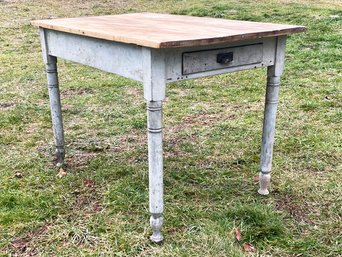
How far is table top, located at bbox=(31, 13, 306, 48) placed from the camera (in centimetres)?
212

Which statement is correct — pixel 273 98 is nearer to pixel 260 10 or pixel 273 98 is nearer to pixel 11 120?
pixel 11 120

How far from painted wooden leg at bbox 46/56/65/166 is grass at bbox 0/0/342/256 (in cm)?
14

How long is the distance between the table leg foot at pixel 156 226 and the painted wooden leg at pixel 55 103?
4.05 ft

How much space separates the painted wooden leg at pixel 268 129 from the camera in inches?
109

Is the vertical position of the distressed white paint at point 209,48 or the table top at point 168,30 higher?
the table top at point 168,30

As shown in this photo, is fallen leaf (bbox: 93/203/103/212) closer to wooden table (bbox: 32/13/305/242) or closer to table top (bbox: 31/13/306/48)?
wooden table (bbox: 32/13/305/242)

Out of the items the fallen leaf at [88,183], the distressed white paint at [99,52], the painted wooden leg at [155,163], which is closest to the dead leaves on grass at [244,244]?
the painted wooden leg at [155,163]

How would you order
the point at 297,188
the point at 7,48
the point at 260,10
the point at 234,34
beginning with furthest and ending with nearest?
the point at 260,10 → the point at 7,48 → the point at 297,188 → the point at 234,34

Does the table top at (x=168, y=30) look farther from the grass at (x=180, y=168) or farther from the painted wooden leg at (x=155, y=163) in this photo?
the grass at (x=180, y=168)

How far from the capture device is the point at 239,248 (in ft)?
8.00

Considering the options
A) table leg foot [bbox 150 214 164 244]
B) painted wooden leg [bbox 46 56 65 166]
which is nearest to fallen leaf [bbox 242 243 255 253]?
table leg foot [bbox 150 214 164 244]

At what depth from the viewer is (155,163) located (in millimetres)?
2387

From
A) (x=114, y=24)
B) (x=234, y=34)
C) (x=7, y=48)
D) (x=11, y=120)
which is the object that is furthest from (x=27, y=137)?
(x=7, y=48)

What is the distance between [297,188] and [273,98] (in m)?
0.68
